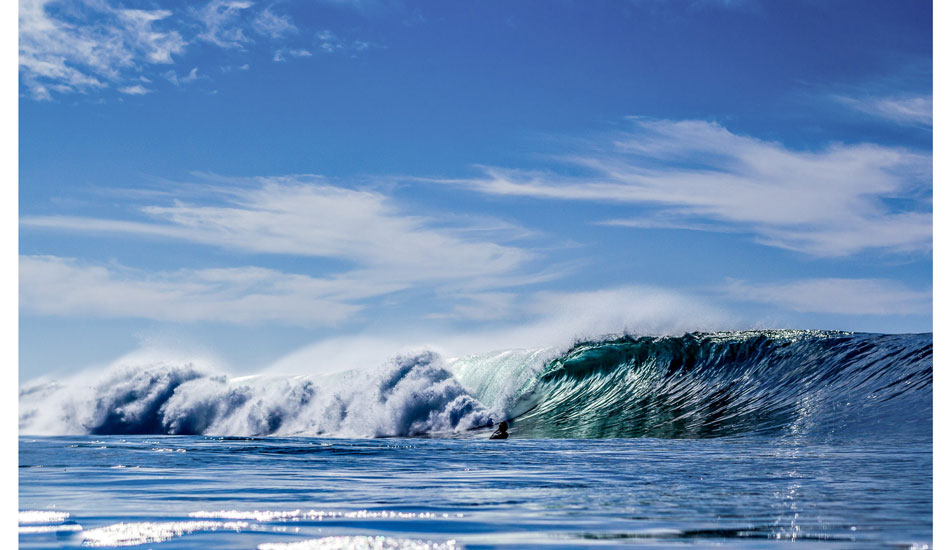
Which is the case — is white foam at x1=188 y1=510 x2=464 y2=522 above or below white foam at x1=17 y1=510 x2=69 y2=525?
above

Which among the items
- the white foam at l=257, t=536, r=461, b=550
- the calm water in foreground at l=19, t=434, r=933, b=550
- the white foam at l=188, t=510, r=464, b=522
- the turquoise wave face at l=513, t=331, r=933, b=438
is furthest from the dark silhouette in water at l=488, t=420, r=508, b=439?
the white foam at l=257, t=536, r=461, b=550

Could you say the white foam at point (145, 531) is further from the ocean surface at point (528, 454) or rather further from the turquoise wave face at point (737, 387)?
the turquoise wave face at point (737, 387)

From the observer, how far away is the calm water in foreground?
3.83 m

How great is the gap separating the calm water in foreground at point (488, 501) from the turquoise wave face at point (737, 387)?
15.5 ft

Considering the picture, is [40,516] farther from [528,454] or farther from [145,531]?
[528,454]

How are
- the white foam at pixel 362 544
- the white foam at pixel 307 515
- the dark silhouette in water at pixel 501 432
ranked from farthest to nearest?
the dark silhouette in water at pixel 501 432
the white foam at pixel 307 515
the white foam at pixel 362 544

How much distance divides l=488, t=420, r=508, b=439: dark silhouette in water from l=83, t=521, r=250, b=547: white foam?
1316 cm

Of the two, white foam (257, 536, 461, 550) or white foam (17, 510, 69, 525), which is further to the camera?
white foam (17, 510, 69, 525)

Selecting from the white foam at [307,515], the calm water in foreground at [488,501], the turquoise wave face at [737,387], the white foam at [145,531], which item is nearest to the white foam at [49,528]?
the calm water in foreground at [488,501]

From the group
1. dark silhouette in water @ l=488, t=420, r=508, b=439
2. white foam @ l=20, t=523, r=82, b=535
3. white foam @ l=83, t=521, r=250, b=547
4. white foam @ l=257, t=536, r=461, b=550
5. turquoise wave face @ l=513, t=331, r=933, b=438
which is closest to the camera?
white foam @ l=257, t=536, r=461, b=550

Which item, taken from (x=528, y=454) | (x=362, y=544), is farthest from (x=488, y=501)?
(x=528, y=454)

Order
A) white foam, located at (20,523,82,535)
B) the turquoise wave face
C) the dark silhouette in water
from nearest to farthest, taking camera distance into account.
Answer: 1. white foam, located at (20,523,82,535)
2. the turquoise wave face
3. the dark silhouette in water

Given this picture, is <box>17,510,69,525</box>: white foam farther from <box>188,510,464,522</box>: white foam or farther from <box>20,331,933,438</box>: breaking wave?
<box>20,331,933,438</box>: breaking wave

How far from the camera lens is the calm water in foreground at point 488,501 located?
383 centimetres
